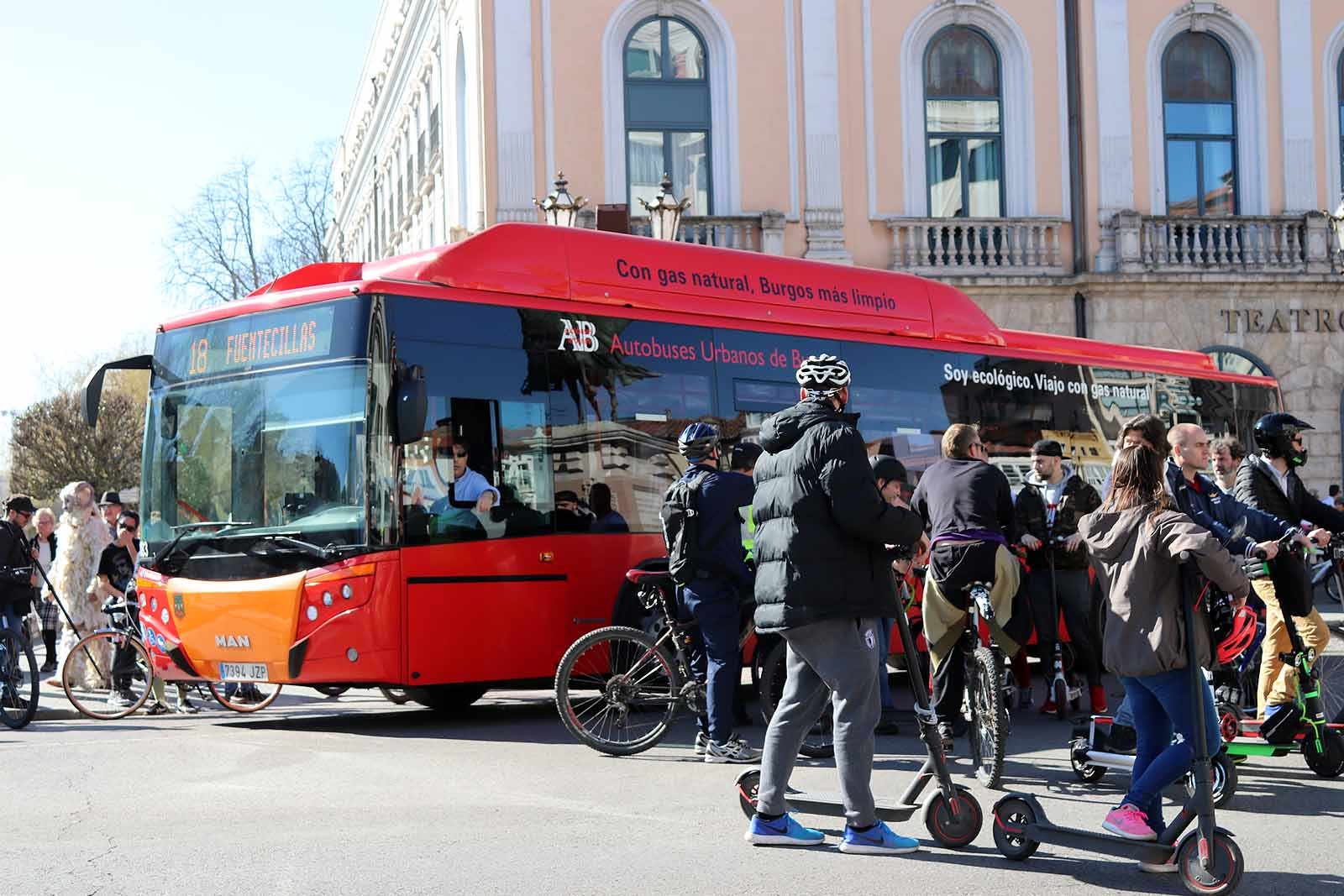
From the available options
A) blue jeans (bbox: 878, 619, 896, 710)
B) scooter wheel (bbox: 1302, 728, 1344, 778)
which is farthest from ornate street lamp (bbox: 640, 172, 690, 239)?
scooter wheel (bbox: 1302, 728, 1344, 778)

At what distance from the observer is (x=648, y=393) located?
1157 centimetres

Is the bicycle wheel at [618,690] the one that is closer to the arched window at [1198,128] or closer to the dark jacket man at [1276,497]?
the dark jacket man at [1276,497]

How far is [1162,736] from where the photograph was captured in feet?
20.9

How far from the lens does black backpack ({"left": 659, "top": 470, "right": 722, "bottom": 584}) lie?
9258 mm

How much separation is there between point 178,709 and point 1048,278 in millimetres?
17635

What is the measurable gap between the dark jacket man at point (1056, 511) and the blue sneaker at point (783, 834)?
463 cm

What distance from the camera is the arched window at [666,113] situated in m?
26.3

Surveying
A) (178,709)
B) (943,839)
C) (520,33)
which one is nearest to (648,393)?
(178,709)

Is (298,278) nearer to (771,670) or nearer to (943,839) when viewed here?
(771,670)

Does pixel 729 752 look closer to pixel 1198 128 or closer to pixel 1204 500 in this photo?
pixel 1204 500

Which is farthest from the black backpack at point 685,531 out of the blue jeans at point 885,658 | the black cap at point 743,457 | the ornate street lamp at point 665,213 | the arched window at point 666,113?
the arched window at point 666,113

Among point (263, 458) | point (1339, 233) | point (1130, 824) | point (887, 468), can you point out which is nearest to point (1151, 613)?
point (1130, 824)

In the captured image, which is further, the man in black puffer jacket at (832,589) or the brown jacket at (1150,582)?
the man in black puffer jacket at (832,589)

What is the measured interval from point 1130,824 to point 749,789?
5.09 feet
